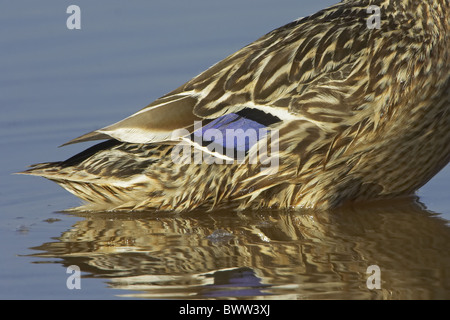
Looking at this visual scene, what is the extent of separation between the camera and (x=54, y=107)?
9609 mm

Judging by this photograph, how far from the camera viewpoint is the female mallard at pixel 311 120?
7.19m

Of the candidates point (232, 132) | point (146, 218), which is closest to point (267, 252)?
point (232, 132)

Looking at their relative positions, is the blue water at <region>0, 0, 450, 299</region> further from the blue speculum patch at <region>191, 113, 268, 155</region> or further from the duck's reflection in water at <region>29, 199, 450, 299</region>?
Result: the blue speculum patch at <region>191, 113, 268, 155</region>

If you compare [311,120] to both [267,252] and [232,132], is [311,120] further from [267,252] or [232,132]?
[267,252]

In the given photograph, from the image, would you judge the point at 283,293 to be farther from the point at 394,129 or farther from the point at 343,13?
the point at 343,13

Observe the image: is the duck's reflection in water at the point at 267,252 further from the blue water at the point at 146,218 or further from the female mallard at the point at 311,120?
the female mallard at the point at 311,120

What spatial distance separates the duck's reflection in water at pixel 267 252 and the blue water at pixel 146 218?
0.04 feet

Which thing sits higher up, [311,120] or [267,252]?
[311,120]

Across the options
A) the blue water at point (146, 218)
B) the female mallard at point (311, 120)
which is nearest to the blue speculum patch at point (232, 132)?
the female mallard at point (311, 120)

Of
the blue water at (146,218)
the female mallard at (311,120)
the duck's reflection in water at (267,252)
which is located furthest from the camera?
the female mallard at (311,120)

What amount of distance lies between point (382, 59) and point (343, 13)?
2.36ft

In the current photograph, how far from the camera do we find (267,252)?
6855 millimetres

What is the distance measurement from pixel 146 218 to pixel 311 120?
57.7 inches

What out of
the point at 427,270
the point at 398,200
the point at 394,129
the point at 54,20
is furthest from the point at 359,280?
the point at 54,20
